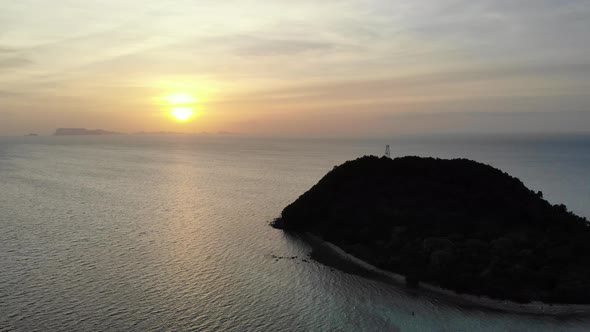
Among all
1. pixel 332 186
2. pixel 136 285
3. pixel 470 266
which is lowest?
pixel 136 285

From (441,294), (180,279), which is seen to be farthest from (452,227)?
(180,279)

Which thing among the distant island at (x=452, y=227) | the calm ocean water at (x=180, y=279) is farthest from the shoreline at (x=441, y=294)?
the calm ocean water at (x=180, y=279)

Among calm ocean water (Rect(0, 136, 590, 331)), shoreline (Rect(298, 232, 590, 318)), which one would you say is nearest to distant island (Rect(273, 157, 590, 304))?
shoreline (Rect(298, 232, 590, 318))

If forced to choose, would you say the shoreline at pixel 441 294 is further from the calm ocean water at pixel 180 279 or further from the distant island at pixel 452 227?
the calm ocean water at pixel 180 279

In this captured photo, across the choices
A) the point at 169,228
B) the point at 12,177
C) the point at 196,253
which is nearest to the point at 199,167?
the point at 12,177

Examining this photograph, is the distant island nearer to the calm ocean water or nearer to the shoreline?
the shoreline

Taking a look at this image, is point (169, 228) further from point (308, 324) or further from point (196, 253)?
point (308, 324)

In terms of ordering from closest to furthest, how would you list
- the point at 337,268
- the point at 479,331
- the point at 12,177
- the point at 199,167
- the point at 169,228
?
the point at 479,331 → the point at 337,268 → the point at 169,228 → the point at 12,177 → the point at 199,167
